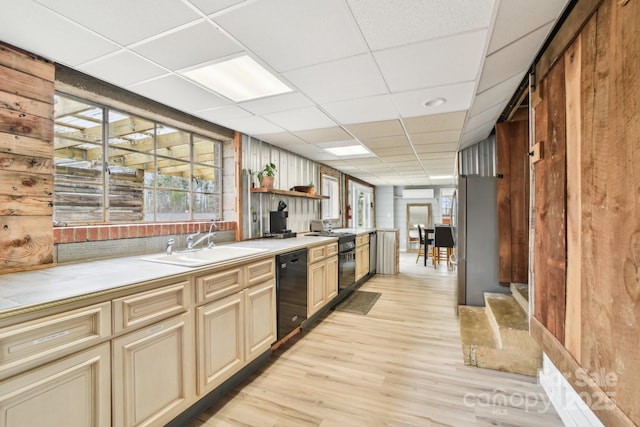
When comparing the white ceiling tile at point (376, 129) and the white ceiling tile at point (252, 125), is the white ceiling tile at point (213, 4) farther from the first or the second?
the white ceiling tile at point (376, 129)

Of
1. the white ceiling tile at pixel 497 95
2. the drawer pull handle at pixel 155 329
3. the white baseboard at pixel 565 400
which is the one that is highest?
the white ceiling tile at pixel 497 95

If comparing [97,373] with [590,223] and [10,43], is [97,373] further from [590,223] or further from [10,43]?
[590,223]

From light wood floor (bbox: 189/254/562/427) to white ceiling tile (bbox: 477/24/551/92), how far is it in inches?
89.1

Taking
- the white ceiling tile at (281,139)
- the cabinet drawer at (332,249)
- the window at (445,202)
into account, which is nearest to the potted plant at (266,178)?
the white ceiling tile at (281,139)

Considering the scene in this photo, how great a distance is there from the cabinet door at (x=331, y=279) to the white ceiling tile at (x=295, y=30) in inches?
95.8

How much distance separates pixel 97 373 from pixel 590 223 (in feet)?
7.25

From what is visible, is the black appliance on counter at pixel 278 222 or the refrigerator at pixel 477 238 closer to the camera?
the refrigerator at pixel 477 238

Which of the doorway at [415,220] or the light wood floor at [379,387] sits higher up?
the doorway at [415,220]

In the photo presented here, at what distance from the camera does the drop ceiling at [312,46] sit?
134 centimetres

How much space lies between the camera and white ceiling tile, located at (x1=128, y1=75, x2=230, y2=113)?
2090 millimetres

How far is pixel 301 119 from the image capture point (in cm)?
292

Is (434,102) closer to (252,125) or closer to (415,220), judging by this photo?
(252,125)

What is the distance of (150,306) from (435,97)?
2.57 m

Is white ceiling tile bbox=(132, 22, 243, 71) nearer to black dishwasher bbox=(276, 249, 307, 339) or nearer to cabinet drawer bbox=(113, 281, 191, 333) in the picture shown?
cabinet drawer bbox=(113, 281, 191, 333)
